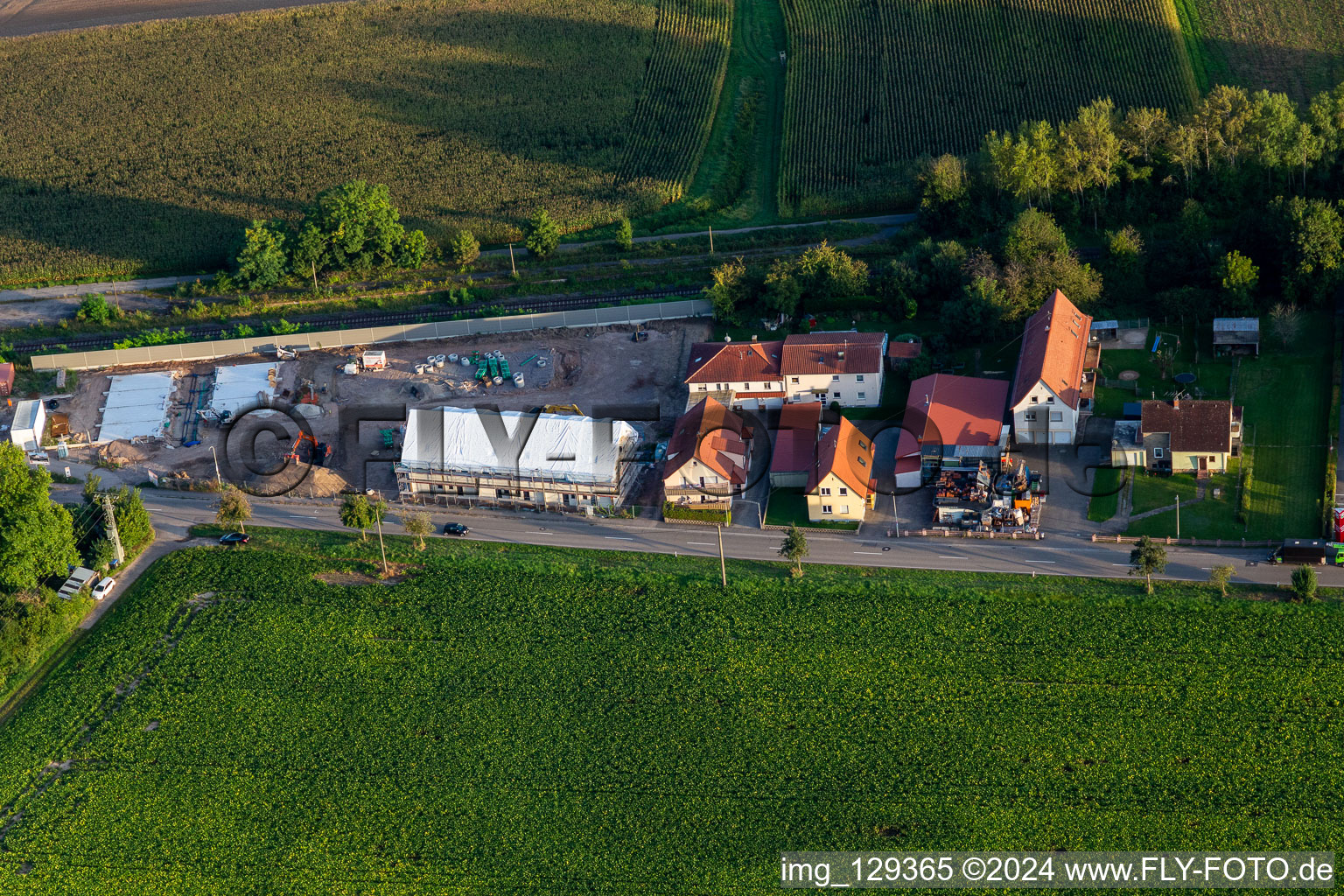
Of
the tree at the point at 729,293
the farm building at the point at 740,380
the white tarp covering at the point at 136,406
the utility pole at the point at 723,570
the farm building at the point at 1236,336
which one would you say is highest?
the tree at the point at 729,293

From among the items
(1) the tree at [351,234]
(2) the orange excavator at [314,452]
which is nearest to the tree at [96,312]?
(1) the tree at [351,234]

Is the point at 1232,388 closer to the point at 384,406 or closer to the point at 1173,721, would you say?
the point at 1173,721

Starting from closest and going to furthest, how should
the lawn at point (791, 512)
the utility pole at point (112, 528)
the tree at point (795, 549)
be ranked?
the tree at point (795, 549) → the lawn at point (791, 512) → the utility pole at point (112, 528)

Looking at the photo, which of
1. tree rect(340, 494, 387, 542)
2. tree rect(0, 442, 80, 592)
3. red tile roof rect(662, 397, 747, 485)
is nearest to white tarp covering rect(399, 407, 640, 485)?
red tile roof rect(662, 397, 747, 485)

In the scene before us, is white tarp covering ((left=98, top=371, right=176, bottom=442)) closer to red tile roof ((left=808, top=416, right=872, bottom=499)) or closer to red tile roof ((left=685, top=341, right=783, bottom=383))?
red tile roof ((left=685, top=341, right=783, bottom=383))

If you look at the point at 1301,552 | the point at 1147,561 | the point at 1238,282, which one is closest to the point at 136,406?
the point at 1147,561

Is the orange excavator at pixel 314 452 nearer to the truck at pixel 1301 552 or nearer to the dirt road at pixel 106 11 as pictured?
the truck at pixel 1301 552

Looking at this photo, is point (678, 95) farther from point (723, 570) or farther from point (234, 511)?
point (723, 570)
